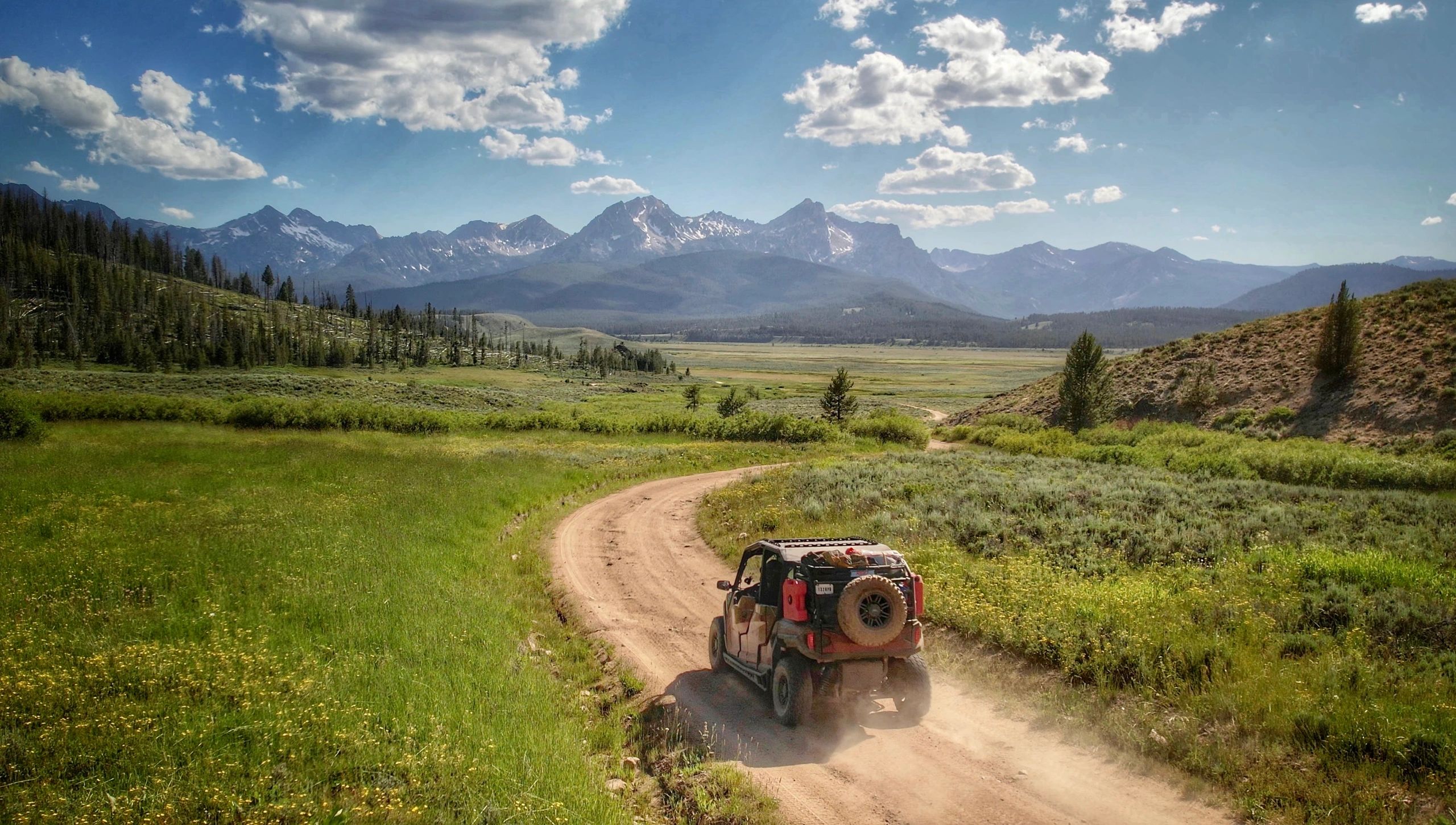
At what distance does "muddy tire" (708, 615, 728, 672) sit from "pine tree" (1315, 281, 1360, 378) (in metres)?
50.0

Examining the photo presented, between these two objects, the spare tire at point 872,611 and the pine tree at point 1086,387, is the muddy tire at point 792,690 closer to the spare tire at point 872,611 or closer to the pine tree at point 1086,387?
the spare tire at point 872,611

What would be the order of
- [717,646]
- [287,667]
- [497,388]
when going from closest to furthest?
[287,667], [717,646], [497,388]

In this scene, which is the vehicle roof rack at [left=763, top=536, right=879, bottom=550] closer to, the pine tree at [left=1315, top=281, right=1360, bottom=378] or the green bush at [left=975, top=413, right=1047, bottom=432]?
the green bush at [left=975, top=413, right=1047, bottom=432]

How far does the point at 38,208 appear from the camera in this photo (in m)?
186

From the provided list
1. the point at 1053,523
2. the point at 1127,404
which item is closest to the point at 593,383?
the point at 1127,404

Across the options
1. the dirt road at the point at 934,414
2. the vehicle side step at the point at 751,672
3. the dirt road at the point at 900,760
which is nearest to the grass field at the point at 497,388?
the dirt road at the point at 934,414

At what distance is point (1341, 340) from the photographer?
43.8m

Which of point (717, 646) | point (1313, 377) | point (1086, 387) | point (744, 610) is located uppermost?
point (1313, 377)

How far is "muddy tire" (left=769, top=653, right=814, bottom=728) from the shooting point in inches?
374

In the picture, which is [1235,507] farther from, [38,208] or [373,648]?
[38,208]

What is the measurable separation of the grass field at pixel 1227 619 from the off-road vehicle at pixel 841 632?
2.17 meters

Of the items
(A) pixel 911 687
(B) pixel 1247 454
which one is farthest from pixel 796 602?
(B) pixel 1247 454

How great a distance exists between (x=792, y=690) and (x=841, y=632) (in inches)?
40.4

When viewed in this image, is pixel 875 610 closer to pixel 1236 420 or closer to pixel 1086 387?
pixel 1236 420
